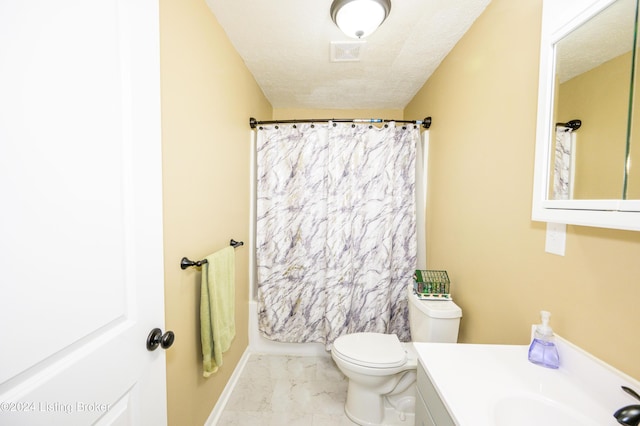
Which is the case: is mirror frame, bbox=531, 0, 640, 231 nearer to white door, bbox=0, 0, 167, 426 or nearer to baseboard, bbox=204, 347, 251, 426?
white door, bbox=0, 0, 167, 426

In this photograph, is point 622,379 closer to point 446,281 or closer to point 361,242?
point 446,281

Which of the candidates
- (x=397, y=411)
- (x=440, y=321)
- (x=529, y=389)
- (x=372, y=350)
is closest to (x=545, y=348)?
(x=529, y=389)

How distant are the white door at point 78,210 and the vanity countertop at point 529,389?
0.90m

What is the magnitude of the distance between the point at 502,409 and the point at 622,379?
1.07ft

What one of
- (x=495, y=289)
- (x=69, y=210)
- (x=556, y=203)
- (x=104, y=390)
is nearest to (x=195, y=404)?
(x=104, y=390)

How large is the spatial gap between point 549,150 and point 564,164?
80 millimetres

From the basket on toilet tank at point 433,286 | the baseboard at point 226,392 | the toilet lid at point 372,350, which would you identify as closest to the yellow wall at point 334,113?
the basket on toilet tank at point 433,286

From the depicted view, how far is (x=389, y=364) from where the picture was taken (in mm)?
1458

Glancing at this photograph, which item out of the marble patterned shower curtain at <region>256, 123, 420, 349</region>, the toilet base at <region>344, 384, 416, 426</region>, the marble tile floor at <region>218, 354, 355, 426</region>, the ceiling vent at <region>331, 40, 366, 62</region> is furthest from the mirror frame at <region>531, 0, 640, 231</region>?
the marble tile floor at <region>218, 354, 355, 426</region>

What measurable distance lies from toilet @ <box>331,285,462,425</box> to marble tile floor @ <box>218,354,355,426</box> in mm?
163

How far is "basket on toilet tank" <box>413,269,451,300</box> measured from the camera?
5.10ft

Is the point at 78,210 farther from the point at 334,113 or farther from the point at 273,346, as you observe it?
the point at 334,113

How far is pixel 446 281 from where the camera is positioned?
5.15 ft

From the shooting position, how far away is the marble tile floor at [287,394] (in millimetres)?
1610
